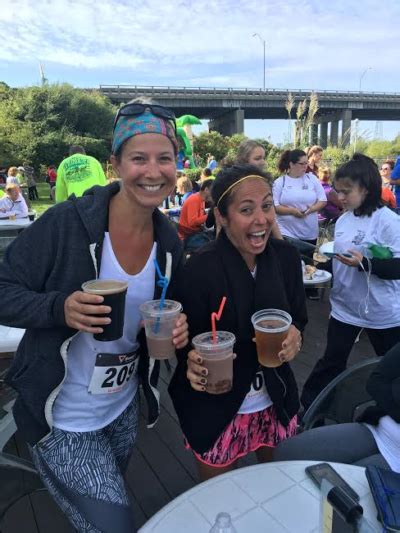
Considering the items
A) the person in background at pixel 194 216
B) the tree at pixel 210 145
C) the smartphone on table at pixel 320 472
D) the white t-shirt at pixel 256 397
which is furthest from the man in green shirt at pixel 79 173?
the tree at pixel 210 145

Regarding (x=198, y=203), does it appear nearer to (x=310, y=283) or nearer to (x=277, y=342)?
(x=310, y=283)

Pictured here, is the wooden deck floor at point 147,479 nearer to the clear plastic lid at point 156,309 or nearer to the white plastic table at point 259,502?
the white plastic table at point 259,502

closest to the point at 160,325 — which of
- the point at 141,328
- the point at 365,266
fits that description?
the point at 141,328

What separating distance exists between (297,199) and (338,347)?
7.58ft

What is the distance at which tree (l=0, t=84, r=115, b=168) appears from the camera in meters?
31.9

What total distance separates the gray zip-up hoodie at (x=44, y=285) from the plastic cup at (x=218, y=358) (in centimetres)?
46

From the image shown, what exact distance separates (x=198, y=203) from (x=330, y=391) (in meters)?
4.30

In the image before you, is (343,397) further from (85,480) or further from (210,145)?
(210,145)

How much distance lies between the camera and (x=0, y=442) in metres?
2.21

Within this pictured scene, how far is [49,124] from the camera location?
3453 centimetres

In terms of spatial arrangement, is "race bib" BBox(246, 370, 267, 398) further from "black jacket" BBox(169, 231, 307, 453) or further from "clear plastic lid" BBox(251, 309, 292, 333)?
"clear plastic lid" BBox(251, 309, 292, 333)

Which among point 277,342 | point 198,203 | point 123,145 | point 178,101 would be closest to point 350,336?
point 277,342

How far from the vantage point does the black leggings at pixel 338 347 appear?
288cm

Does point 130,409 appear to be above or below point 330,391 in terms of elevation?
above
